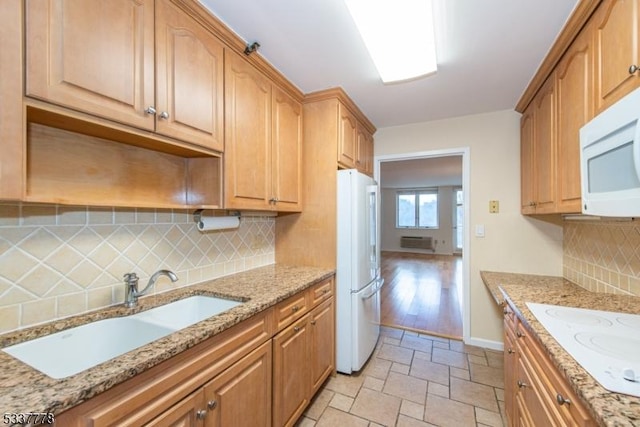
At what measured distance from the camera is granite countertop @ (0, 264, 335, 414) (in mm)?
630

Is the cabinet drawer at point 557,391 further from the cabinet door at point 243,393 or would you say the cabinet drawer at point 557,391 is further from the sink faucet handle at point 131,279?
the sink faucet handle at point 131,279

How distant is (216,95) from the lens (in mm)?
1440

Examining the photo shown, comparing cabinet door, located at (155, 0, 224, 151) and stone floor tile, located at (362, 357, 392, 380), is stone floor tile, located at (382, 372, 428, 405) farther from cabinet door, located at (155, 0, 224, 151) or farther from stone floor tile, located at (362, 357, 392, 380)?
cabinet door, located at (155, 0, 224, 151)

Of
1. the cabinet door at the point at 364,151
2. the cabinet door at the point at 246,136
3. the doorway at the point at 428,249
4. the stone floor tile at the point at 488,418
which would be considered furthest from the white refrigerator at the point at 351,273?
the doorway at the point at 428,249

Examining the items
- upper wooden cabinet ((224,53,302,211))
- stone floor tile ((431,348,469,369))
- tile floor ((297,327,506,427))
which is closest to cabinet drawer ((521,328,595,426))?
tile floor ((297,327,506,427))

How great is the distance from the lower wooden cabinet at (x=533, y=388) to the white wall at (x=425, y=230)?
7.43m

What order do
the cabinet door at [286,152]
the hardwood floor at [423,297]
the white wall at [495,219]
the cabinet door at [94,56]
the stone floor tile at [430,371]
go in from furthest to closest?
the hardwood floor at [423,297]
the white wall at [495,219]
the stone floor tile at [430,371]
the cabinet door at [286,152]
the cabinet door at [94,56]

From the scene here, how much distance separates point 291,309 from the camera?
1.57 metres

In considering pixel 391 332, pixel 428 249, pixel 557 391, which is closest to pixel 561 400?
pixel 557 391

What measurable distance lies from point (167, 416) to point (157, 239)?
865 millimetres

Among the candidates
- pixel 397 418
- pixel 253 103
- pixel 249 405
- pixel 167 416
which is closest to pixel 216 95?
pixel 253 103

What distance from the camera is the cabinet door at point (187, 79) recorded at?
1.17m

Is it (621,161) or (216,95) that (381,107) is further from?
(621,161)

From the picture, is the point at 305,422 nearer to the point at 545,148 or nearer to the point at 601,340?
the point at 601,340
